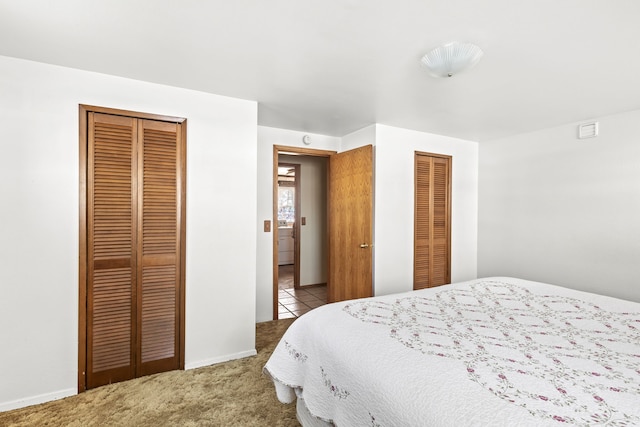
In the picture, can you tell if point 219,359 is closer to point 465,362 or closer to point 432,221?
point 465,362

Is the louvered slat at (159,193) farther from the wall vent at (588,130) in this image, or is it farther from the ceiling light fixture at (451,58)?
the wall vent at (588,130)

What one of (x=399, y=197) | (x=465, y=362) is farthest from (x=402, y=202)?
(x=465, y=362)

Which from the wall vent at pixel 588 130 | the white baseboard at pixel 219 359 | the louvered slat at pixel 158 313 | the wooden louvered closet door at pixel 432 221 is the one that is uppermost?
the wall vent at pixel 588 130

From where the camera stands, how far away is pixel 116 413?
78.7 inches

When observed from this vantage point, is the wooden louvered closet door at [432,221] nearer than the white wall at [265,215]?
No

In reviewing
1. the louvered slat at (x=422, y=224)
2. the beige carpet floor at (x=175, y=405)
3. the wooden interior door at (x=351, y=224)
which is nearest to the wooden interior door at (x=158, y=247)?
the beige carpet floor at (x=175, y=405)

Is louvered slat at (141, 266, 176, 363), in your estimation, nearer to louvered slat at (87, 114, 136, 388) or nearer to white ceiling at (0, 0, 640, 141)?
louvered slat at (87, 114, 136, 388)

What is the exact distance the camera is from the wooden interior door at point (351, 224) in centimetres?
346

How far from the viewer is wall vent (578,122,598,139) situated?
3160mm

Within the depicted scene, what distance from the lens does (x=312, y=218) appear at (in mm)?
5473

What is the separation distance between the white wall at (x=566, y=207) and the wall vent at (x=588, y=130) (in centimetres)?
5

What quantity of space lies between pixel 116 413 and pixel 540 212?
439cm

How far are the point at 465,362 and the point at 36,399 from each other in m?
2.69

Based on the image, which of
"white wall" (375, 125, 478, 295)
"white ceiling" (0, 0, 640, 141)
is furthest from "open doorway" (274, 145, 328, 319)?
"white ceiling" (0, 0, 640, 141)
